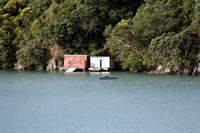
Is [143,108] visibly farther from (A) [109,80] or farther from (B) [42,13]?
(B) [42,13]

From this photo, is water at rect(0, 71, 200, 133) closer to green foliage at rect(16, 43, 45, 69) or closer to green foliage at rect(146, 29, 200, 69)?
green foliage at rect(146, 29, 200, 69)

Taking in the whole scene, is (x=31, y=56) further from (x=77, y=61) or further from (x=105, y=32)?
(x=105, y=32)

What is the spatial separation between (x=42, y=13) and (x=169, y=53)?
45.2 m

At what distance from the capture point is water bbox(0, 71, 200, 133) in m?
22.9

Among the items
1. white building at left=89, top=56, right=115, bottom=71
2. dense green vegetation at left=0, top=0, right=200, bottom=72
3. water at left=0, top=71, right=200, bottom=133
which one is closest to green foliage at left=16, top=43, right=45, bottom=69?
dense green vegetation at left=0, top=0, right=200, bottom=72

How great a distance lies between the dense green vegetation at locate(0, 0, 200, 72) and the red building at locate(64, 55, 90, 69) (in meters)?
2.67

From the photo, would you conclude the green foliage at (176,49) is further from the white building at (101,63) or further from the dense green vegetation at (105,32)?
the white building at (101,63)

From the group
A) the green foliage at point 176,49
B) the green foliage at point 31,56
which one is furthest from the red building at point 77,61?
the green foliage at point 176,49

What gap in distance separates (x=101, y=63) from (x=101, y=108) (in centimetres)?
3754

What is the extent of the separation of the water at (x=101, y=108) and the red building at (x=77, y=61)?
23.1 m

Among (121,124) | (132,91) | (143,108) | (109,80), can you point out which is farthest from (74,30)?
(121,124)

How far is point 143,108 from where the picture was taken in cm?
2878

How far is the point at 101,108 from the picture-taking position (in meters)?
28.9

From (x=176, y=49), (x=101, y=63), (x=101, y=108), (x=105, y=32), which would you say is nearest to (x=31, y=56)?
(x=101, y=63)
